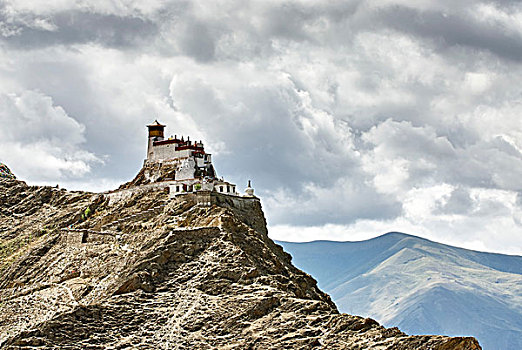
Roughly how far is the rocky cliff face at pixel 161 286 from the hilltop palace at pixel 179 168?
3.14m

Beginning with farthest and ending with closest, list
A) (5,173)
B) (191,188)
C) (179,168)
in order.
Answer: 1. (5,173)
2. (179,168)
3. (191,188)

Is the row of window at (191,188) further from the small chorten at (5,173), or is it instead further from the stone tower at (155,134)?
the small chorten at (5,173)

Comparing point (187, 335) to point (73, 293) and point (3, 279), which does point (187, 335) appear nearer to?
point (73, 293)

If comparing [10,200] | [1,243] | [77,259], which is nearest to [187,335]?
[77,259]

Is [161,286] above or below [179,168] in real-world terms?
below

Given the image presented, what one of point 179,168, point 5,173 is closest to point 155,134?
point 179,168

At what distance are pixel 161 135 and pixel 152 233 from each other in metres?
34.9

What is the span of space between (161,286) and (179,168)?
4148cm

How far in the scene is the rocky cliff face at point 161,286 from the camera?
8950 cm

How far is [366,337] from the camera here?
277ft

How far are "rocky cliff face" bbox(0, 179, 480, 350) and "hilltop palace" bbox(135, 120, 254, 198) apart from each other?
314 centimetres

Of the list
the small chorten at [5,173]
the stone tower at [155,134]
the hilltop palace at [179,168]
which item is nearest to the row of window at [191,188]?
the hilltop palace at [179,168]

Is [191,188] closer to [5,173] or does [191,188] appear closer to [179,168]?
[179,168]

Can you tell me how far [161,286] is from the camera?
10156 cm
